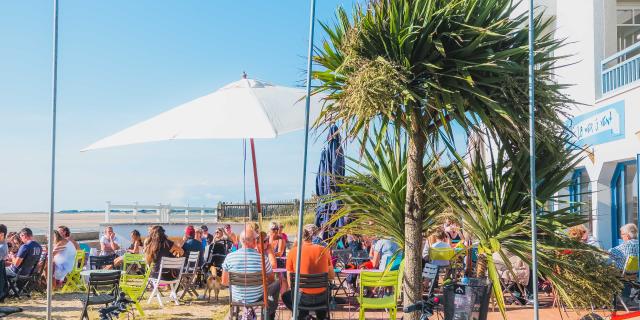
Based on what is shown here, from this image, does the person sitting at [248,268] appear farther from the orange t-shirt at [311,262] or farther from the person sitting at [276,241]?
the person sitting at [276,241]

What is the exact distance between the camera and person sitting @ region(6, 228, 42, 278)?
12.0 m

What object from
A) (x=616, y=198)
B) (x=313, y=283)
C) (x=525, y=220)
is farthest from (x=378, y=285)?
(x=616, y=198)

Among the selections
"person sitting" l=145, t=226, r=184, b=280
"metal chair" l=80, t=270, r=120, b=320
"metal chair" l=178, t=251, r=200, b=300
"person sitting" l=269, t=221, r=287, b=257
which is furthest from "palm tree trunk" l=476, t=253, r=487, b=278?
"metal chair" l=178, t=251, r=200, b=300

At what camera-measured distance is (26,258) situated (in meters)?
12.1

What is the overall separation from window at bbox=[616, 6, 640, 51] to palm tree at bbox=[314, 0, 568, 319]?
13.2 metres

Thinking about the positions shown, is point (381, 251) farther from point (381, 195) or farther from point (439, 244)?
point (381, 195)

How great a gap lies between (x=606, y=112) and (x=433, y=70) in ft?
34.9

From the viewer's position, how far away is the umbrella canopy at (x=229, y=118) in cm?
495

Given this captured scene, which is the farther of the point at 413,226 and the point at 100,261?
the point at 100,261

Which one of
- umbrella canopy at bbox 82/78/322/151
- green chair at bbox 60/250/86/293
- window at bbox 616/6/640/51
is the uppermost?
window at bbox 616/6/640/51

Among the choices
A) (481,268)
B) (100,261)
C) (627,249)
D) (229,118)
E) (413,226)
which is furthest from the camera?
(100,261)

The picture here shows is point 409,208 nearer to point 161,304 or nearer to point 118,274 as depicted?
point 118,274

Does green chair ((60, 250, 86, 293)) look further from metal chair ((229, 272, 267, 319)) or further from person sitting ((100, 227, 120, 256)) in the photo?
metal chair ((229, 272, 267, 319))

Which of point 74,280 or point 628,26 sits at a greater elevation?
point 628,26
